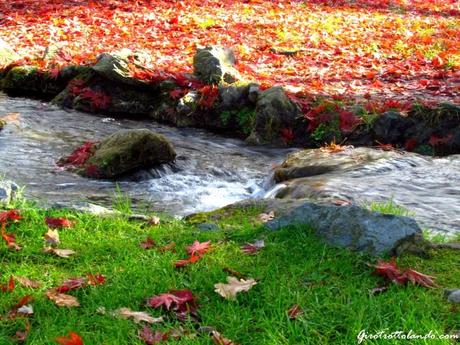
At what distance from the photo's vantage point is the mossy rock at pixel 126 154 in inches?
289

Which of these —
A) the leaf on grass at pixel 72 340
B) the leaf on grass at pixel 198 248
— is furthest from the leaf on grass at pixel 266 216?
the leaf on grass at pixel 72 340

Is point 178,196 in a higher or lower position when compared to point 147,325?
lower

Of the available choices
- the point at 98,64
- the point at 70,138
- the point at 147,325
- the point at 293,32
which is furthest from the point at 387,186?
the point at 293,32

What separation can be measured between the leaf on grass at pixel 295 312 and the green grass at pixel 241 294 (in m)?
0.03

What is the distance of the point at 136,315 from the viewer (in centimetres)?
311

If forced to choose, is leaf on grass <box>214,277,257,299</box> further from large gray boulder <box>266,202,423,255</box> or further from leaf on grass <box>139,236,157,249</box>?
leaf on grass <box>139,236,157,249</box>

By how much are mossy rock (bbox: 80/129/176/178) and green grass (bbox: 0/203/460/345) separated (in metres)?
3.01

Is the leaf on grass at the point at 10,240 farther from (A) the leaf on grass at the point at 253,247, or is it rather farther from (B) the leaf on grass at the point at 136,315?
(A) the leaf on grass at the point at 253,247

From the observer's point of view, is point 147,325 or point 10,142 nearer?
point 147,325

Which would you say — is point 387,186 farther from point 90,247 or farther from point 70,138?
point 70,138

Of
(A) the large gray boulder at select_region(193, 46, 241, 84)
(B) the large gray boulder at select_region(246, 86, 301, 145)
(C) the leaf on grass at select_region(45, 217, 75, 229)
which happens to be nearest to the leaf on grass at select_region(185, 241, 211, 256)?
(C) the leaf on grass at select_region(45, 217, 75, 229)

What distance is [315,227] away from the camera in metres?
3.89

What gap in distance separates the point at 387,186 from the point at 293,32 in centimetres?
924

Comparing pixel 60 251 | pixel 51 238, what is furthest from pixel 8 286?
pixel 51 238
